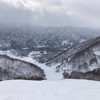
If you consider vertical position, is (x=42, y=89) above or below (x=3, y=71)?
below

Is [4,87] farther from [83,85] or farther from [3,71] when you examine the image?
[3,71]

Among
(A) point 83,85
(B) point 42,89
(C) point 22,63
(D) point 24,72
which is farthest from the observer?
(C) point 22,63

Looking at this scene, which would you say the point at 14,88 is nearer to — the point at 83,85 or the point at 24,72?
the point at 83,85

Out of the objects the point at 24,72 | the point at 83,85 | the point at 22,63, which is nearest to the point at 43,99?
the point at 83,85

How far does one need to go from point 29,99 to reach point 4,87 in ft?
22.1

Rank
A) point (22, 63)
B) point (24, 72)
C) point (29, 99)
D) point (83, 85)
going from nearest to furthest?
point (29, 99) → point (83, 85) → point (24, 72) → point (22, 63)

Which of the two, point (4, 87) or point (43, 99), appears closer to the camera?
point (43, 99)

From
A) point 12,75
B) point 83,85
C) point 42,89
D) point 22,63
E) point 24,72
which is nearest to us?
point 42,89

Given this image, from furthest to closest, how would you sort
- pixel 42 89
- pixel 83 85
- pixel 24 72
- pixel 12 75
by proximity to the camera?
1. pixel 24 72
2. pixel 12 75
3. pixel 83 85
4. pixel 42 89

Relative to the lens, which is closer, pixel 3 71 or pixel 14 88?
pixel 14 88

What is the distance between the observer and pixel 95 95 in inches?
1145

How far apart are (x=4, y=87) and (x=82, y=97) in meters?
10.2

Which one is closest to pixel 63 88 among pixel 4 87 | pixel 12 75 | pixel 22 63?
pixel 4 87

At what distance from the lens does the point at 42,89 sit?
1259 inches
